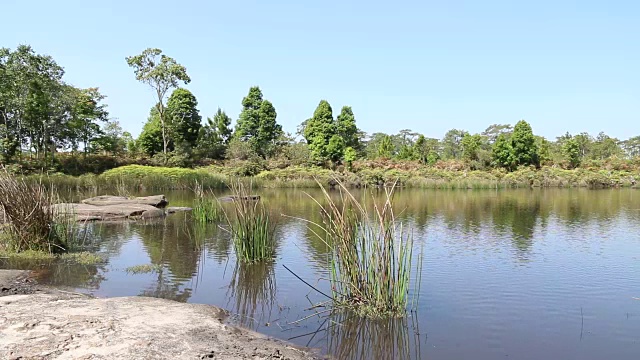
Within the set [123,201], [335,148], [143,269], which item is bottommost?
[143,269]

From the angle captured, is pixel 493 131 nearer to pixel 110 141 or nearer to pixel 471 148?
pixel 471 148

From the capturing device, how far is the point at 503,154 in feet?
143

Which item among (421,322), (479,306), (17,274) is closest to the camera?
(421,322)

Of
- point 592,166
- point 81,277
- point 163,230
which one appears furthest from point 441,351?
point 592,166

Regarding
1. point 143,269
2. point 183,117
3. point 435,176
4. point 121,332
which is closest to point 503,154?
point 435,176

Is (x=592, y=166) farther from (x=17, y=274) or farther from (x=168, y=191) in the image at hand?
(x=17, y=274)

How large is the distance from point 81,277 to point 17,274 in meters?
0.85

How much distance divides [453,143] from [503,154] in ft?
52.9

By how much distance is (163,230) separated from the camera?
1282 centimetres

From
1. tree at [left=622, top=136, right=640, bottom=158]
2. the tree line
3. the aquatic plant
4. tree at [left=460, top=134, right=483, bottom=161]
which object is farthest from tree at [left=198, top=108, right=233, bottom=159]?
tree at [left=622, top=136, right=640, bottom=158]

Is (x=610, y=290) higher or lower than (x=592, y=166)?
lower

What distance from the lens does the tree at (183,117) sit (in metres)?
39.7

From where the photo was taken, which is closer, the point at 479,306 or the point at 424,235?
the point at 479,306

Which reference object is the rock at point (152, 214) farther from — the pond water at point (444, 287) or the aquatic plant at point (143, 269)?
the aquatic plant at point (143, 269)
